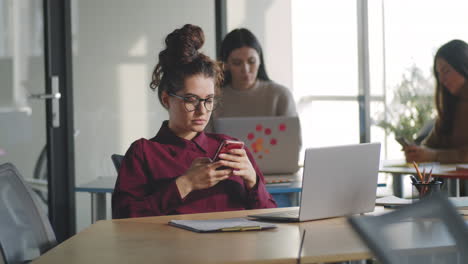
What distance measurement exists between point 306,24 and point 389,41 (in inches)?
29.4

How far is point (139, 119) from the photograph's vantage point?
4.86 m

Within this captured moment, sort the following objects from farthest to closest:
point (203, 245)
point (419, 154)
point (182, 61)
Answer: point (419, 154)
point (182, 61)
point (203, 245)

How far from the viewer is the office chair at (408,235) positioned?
0.81 meters

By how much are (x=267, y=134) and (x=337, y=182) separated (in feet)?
4.30

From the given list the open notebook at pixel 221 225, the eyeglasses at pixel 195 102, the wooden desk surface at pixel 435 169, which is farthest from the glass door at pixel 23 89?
the open notebook at pixel 221 225

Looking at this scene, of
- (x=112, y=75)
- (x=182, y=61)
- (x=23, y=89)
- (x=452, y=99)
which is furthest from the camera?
(x=112, y=75)

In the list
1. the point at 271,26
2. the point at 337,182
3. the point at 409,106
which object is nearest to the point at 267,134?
the point at 337,182

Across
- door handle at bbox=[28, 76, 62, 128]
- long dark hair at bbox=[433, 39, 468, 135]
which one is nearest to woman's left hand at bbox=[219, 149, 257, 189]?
long dark hair at bbox=[433, 39, 468, 135]

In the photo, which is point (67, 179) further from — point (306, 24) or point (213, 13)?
Answer: point (306, 24)

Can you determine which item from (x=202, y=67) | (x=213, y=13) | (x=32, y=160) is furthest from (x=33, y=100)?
(x=202, y=67)

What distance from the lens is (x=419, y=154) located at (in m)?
3.89

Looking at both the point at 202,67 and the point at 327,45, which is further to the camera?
the point at 327,45

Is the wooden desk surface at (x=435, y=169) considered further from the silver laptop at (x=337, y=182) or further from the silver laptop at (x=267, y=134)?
the silver laptop at (x=337, y=182)

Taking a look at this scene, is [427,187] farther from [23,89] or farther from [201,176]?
[23,89]
